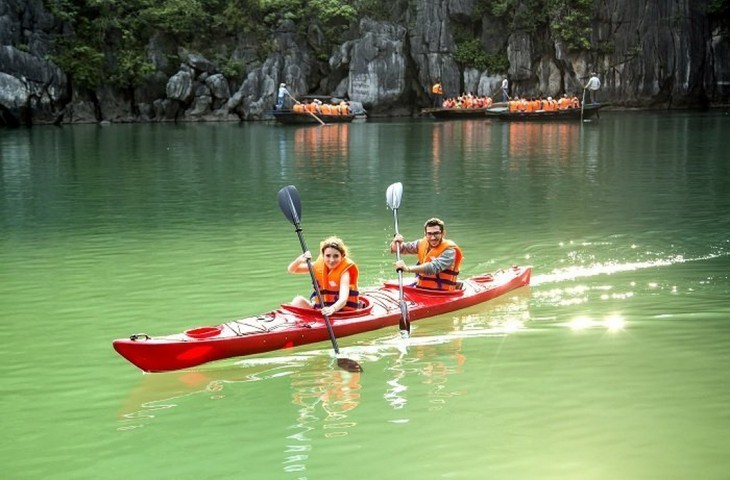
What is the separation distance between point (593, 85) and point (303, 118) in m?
16.0

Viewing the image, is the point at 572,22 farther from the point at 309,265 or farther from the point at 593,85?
the point at 309,265

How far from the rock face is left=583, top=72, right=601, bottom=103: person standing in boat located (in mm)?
605

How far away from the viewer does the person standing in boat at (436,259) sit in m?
9.66

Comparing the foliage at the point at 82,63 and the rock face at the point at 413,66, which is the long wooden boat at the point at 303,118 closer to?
the rock face at the point at 413,66

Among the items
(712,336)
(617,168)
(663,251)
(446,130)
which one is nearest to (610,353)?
(712,336)

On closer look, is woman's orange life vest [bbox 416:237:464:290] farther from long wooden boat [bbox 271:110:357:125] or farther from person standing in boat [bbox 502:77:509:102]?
person standing in boat [bbox 502:77:509:102]

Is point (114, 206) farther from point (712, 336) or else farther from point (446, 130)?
point (446, 130)

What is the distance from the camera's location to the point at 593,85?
156 feet

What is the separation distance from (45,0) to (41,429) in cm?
4685

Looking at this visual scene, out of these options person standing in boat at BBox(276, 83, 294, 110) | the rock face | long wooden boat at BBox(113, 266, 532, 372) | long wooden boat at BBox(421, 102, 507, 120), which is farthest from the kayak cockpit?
the rock face

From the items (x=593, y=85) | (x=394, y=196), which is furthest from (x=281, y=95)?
(x=394, y=196)

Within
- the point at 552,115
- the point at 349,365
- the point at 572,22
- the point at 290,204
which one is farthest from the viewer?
the point at 572,22

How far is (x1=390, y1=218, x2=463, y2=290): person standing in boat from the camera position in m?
9.66

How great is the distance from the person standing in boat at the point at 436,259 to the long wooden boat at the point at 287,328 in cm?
14
